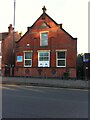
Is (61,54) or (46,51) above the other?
(46,51)

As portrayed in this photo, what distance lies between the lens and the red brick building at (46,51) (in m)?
39.3

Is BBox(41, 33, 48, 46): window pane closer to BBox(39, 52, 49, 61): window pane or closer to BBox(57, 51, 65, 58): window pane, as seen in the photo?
BBox(39, 52, 49, 61): window pane

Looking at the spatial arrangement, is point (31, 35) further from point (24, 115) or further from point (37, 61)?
point (24, 115)

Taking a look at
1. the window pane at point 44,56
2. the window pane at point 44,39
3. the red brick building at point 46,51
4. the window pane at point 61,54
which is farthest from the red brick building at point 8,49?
the window pane at point 61,54

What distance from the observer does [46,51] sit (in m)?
40.9

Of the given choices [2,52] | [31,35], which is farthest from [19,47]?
[2,52]

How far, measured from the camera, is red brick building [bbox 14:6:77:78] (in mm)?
39312

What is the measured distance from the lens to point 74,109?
13.2m

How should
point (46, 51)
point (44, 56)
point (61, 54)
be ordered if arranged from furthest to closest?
point (44, 56)
point (46, 51)
point (61, 54)

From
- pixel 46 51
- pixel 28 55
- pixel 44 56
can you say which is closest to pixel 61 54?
pixel 46 51

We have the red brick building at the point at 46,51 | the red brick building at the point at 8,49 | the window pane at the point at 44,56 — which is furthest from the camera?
the red brick building at the point at 8,49

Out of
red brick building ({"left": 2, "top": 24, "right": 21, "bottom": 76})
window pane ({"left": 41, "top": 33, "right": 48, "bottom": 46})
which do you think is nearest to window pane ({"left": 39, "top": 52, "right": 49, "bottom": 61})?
window pane ({"left": 41, "top": 33, "right": 48, "bottom": 46})

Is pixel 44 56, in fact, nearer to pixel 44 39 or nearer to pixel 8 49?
pixel 44 39

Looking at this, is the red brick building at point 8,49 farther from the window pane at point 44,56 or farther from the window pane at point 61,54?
the window pane at point 61,54
